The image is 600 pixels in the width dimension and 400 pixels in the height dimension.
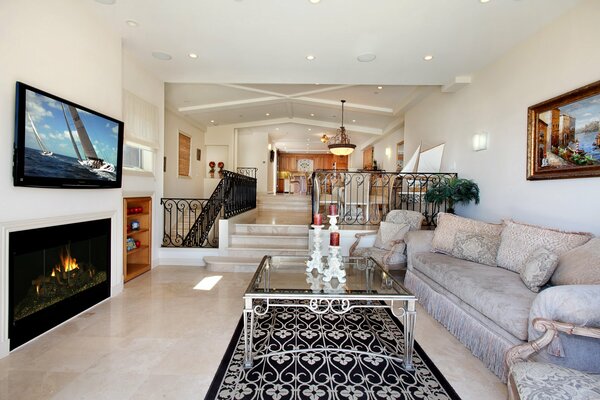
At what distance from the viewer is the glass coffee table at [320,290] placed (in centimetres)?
207

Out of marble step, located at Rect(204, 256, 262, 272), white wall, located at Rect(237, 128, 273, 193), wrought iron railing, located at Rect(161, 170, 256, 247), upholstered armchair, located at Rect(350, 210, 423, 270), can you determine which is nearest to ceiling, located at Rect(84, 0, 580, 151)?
wrought iron railing, located at Rect(161, 170, 256, 247)

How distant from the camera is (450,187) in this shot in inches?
170

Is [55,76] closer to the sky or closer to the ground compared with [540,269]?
closer to the sky

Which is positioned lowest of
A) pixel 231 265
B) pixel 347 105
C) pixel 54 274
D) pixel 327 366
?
pixel 327 366

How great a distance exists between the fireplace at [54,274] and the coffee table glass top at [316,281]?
1853 mm

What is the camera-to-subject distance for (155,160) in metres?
4.65

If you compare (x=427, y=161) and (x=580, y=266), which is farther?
(x=427, y=161)

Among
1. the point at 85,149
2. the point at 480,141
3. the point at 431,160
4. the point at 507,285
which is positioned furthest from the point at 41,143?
the point at 431,160

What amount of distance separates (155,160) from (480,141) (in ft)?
16.0

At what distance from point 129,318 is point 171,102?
5.54 metres

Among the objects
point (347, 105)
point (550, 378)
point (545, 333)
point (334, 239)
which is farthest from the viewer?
point (347, 105)

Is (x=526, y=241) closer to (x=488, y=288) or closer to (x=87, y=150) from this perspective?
(x=488, y=288)

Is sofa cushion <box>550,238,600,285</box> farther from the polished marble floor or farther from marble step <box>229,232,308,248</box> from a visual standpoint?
marble step <box>229,232,308,248</box>

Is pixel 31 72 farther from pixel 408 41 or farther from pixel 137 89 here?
pixel 408 41
